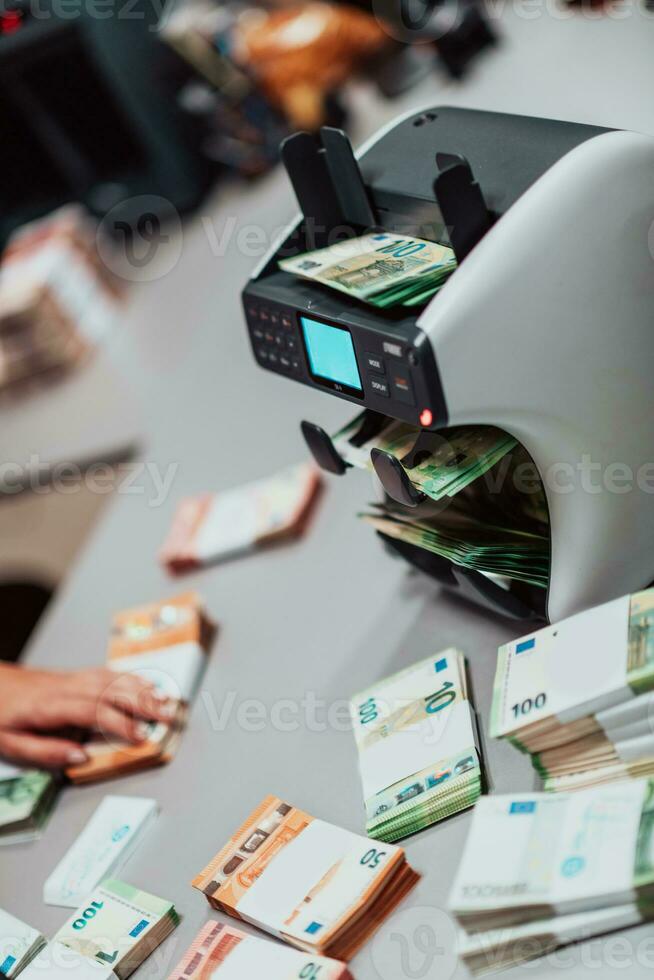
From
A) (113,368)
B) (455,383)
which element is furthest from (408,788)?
(113,368)

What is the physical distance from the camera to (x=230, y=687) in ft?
4.77

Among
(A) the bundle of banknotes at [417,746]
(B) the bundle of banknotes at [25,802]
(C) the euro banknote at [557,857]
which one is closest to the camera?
(C) the euro banknote at [557,857]

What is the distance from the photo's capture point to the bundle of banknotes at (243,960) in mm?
978

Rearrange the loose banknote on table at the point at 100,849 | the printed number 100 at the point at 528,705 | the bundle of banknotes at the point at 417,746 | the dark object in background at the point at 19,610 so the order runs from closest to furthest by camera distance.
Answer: the printed number 100 at the point at 528,705 → the bundle of banknotes at the point at 417,746 → the loose banknote on table at the point at 100,849 → the dark object in background at the point at 19,610

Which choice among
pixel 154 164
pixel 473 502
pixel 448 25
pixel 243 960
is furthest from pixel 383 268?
pixel 154 164

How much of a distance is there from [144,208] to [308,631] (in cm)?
204

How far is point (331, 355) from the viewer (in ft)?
3.74

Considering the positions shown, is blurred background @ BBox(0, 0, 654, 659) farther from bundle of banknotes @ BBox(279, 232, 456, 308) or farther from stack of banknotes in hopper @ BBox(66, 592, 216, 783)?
bundle of banknotes @ BBox(279, 232, 456, 308)

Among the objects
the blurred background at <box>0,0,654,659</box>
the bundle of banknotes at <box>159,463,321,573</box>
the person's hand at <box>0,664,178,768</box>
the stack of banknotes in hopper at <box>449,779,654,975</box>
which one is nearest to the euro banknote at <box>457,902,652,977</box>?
the stack of banknotes in hopper at <box>449,779,654,975</box>

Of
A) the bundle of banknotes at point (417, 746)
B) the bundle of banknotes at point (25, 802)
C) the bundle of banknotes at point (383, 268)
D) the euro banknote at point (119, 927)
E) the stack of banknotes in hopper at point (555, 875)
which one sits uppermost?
the bundle of banknotes at point (383, 268)

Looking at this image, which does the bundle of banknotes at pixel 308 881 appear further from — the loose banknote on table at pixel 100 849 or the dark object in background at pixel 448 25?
the dark object in background at pixel 448 25

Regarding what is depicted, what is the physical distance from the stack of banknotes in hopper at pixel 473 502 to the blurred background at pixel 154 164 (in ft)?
2.84

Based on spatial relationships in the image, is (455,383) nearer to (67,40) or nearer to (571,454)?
(571,454)

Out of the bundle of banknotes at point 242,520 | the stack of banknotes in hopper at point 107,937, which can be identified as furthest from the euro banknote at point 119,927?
the bundle of banknotes at point 242,520
